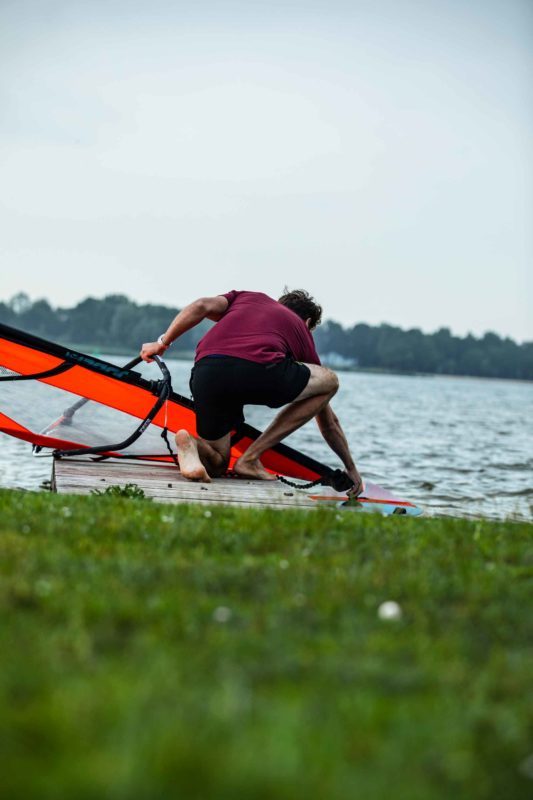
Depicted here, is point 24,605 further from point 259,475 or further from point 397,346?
point 397,346

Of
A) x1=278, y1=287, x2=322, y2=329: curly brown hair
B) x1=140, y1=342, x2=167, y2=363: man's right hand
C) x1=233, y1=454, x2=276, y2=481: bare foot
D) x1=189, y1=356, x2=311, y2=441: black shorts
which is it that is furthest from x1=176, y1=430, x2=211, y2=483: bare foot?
x1=278, y1=287, x2=322, y2=329: curly brown hair

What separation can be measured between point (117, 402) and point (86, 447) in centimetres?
56

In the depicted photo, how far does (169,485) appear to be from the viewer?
7.45 meters

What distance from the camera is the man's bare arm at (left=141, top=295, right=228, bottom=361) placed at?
7.61m

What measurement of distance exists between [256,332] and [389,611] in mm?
4596

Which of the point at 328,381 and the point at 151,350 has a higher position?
the point at 151,350

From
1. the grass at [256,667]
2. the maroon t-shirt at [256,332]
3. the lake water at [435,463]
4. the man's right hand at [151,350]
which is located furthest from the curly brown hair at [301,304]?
the grass at [256,667]

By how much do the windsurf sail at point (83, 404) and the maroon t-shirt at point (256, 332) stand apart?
1256mm

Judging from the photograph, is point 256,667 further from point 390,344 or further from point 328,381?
point 390,344

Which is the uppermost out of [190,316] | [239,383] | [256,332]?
[190,316]

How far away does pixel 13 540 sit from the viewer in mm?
3914

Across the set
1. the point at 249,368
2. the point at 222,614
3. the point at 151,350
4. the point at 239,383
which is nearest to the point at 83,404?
the point at 151,350

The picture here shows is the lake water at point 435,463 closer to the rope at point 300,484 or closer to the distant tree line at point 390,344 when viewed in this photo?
the rope at point 300,484

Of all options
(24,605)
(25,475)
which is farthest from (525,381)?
(24,605)
